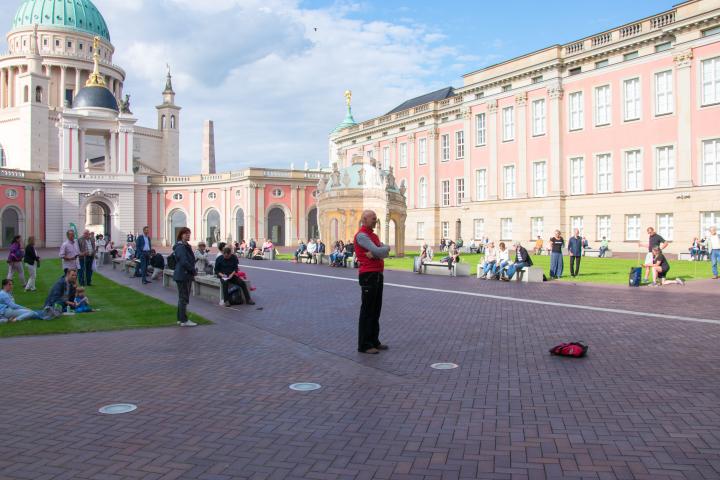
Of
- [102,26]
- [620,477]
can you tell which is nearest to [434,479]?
[620,477]

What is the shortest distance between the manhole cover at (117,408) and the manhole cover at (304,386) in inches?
70.3

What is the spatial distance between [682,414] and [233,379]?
16.7 feet

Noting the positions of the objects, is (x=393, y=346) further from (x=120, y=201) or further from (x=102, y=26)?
(x=102, y=26)

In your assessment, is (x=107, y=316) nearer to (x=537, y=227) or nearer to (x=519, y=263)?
(x=519, y=263)

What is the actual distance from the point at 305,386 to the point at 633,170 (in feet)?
123

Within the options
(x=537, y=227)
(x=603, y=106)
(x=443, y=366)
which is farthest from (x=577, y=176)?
(x=443, y=366)

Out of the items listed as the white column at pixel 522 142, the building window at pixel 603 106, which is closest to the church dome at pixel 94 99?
the white column at pixel 522 142

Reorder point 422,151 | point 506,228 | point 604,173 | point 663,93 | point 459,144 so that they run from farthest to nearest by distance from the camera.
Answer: point 422,151 < point 459,144 < point 506,228 < point 604,173 < point 663,93

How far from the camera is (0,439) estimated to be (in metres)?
5.44

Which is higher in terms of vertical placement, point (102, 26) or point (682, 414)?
point (102, 26)

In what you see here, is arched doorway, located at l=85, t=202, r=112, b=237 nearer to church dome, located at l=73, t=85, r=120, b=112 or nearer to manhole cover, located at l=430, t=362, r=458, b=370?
church dome, located at l=73, t=85, r=120, b=112

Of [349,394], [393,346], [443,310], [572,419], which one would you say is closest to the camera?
[572,419]

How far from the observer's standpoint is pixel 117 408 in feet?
20.8

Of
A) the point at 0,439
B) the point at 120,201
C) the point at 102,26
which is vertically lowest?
the point at 0,439
